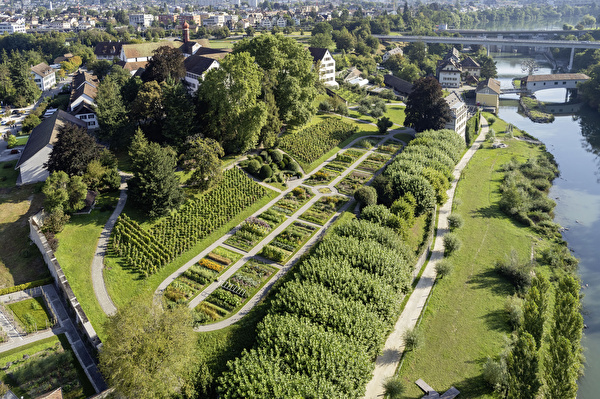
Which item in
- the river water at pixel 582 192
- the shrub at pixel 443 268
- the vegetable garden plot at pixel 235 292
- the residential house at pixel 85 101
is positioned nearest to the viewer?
the vegetable garden plot at pixel 235 292

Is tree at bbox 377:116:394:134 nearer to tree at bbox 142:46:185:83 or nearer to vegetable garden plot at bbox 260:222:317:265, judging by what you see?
vegetable garden plot at bbox 260:222:317:265

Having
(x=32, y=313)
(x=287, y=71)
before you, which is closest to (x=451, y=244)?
(x=287, y=71)

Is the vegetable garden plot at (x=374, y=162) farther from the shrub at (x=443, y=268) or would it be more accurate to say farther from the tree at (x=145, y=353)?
the tree at (x=145, y=353)

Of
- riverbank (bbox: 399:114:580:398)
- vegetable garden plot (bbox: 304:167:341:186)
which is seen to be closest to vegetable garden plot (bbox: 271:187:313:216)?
vegetable garden plot (bbox: 304:167:341:186)

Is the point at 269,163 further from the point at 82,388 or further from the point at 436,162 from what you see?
the point at 82,388

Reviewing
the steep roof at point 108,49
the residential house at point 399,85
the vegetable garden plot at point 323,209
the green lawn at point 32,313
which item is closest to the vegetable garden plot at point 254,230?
the vegetable garden plot at point 323,209

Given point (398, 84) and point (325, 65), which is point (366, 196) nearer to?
point (325, 65)

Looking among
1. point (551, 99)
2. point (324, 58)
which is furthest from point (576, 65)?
point (324, 58)
